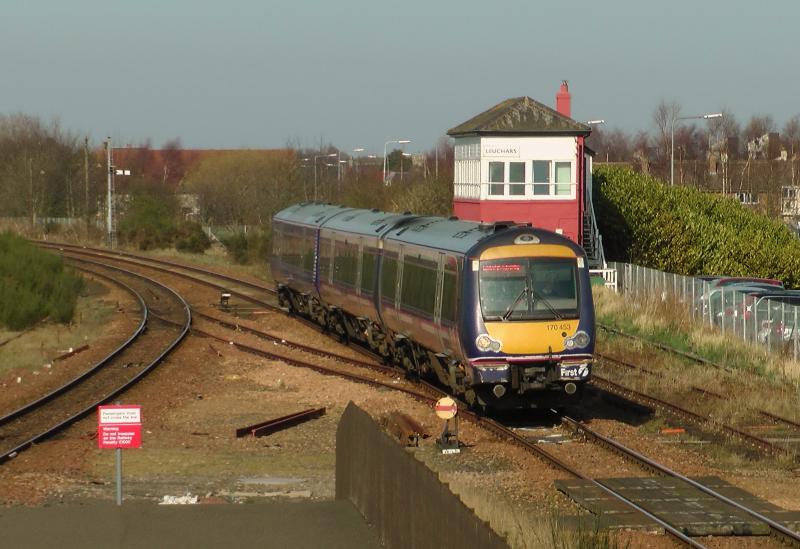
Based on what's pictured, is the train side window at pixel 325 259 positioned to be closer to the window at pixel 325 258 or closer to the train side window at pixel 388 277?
the window at pixel 325 258

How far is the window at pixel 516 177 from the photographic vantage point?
40.1 m

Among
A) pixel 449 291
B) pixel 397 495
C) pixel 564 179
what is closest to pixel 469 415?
pixel 449 291

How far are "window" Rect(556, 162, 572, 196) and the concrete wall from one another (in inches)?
1138

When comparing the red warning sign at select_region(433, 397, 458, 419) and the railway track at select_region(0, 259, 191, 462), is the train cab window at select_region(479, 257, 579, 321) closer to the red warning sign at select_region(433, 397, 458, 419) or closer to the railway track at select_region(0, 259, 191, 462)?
the red warning sign at select_region(433, 397, 458, 419)

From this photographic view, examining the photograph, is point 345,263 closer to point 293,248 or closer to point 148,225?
point 293,248

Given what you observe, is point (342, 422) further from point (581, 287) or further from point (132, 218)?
point (132, 218)

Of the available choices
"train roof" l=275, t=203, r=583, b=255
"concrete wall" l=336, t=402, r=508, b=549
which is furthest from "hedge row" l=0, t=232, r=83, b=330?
"concrete wall" l=336, t=402, r=508, b=549

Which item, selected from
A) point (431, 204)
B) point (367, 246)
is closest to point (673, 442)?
point (367, 246)

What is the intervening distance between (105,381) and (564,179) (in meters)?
21.4

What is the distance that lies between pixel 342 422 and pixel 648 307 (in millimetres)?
21407

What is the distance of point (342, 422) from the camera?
1188cm

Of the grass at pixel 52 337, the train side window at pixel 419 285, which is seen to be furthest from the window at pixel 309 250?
the train side window at pixel 419 285

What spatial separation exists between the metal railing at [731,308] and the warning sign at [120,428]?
54.8 ft

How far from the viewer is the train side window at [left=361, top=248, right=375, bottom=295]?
2295 centimetres
